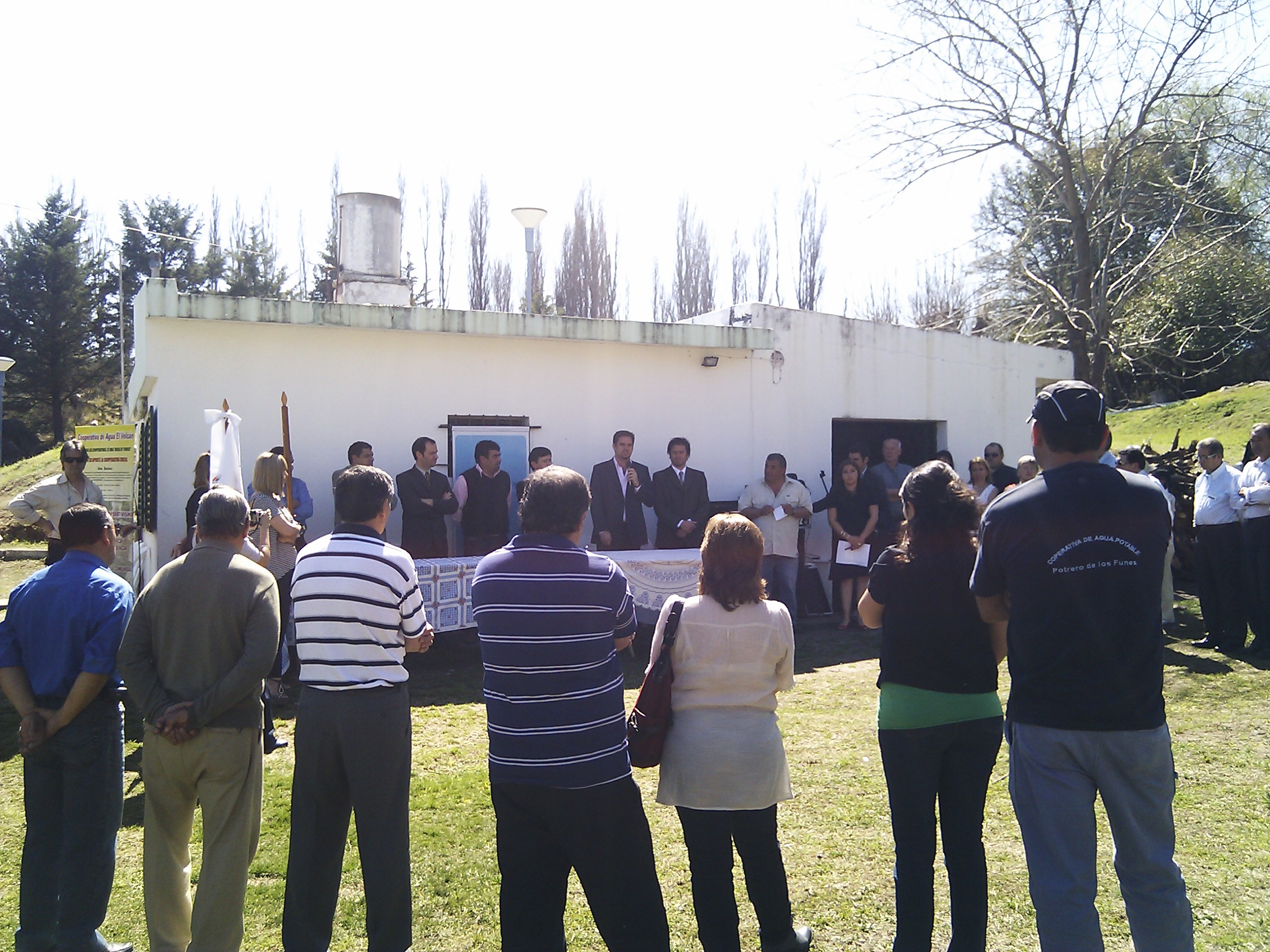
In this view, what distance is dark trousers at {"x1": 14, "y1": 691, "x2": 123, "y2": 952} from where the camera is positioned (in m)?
3.57

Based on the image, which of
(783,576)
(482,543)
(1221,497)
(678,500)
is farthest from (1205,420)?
(482,543)

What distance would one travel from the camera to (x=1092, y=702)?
286 cm

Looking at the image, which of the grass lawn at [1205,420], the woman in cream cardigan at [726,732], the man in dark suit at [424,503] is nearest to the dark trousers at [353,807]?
the woman in cream cardigan at [726,732]

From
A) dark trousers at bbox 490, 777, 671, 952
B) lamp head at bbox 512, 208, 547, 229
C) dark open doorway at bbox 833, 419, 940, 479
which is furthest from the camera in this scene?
dark open doorway at bbox 833, 419, 940, 479

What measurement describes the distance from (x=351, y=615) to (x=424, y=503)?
6.10m

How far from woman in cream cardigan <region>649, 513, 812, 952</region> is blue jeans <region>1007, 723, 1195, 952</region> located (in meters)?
0.88

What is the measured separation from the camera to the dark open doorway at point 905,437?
14133 millimetres

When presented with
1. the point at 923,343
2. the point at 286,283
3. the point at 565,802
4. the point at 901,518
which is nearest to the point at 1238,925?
the point at 565,802

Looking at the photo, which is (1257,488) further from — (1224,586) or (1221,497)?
(1224,586)

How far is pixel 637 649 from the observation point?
9.63 meters

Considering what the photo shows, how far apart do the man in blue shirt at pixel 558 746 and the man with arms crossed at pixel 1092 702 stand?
4.14 feet

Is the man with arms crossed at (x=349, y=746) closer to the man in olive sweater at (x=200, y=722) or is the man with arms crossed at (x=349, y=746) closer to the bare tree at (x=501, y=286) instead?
the man in olive sweater at (x=200, y=722)

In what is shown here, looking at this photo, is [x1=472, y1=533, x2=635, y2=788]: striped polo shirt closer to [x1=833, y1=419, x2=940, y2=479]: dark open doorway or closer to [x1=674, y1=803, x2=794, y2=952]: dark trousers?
[x1=674, y1=803, x2=794, y2=952]: dark trousers

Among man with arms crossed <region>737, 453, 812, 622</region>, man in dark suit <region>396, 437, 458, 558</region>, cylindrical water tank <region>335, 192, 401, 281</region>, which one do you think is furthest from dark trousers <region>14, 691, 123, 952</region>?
cylindrical water tank <region>335, 192, 401, 281</region>
